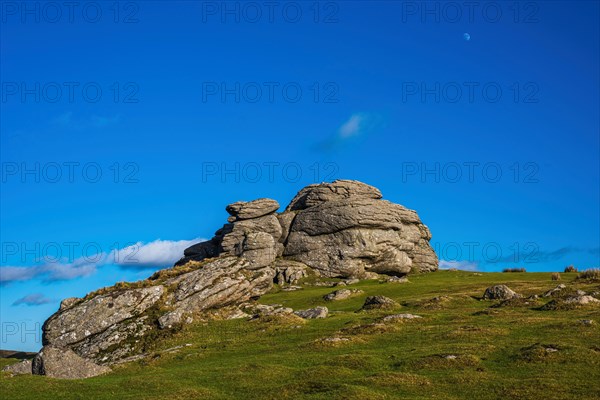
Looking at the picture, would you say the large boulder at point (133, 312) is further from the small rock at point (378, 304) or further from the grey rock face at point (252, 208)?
the grey rock face at point (252, 208)

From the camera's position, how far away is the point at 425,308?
5988 cm

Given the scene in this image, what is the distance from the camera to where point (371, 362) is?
1451 inches

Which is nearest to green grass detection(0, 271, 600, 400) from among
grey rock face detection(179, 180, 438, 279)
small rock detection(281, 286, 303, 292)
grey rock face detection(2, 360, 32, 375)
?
grey rock face detection(2, 360, 32, 375)

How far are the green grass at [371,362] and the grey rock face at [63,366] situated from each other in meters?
1.84

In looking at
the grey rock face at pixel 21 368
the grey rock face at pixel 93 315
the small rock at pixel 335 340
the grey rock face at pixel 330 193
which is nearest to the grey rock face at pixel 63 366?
the grey rock face at pixel 21 368

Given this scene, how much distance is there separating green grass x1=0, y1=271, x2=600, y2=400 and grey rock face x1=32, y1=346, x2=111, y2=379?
6.03ft

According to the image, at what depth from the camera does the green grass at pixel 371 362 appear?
103 ft

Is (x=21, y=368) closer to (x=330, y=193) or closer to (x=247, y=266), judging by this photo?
(x=247, y=266)

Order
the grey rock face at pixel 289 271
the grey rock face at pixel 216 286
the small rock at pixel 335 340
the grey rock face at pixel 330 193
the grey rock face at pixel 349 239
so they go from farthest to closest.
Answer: the grey rock face at pixel 330 193
the grey rock face at pixel 349 239
the grey rock face at pixel 289 271
the grey rock face at pixel 216 286
the small rock at pixel 335 340

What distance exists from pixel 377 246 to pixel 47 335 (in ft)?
198

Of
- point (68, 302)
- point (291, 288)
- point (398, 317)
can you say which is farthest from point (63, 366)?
point (291, 288)

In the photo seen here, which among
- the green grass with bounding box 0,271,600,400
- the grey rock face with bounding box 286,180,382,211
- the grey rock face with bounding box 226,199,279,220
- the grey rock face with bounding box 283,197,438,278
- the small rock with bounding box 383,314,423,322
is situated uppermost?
the grey rock face with bounding box 286,180,382,211

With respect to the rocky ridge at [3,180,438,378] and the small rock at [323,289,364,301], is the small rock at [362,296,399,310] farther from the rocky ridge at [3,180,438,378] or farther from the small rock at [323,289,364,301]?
the small rock at [323,289,364,301]

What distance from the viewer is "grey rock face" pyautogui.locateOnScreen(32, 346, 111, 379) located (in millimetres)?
43250
